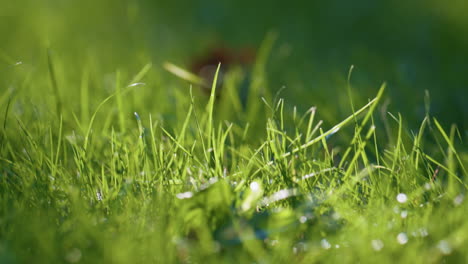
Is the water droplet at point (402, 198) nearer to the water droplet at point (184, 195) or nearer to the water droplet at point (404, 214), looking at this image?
the water droplet at point (404, 214)

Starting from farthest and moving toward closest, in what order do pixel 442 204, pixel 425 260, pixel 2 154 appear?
pixel 2 154 < pixel 442 204 < pixel 425 260

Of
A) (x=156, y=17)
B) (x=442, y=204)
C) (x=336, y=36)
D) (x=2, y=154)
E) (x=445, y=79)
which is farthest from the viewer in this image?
(x=156, y=17)

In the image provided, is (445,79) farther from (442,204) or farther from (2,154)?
(2,154)

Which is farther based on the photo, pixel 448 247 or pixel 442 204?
pixel 442 204

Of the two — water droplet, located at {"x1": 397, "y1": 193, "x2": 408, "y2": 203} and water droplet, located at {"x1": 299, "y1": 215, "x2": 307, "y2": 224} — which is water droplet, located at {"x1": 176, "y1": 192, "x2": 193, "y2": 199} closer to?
water droplet, located at {"x1": 299, "y1": 215, "x2": 307, "y2": 224}

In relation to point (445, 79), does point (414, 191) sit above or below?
above

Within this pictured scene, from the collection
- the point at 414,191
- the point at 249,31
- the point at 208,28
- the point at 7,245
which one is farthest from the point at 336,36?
the point at 7,245

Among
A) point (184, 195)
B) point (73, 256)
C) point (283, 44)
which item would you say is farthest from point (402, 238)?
point (283, 44)
